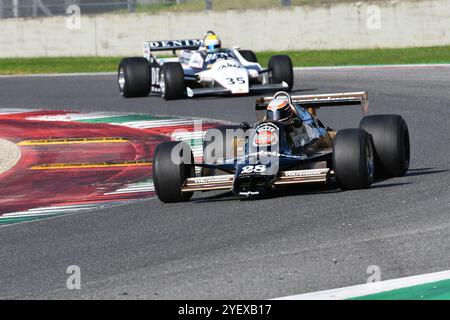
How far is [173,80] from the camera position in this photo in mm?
20688

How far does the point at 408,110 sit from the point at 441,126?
7.21 feet

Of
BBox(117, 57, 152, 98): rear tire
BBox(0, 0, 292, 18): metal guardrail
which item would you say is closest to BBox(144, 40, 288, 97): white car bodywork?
BBox(117, 57, 152, 98): rear tire

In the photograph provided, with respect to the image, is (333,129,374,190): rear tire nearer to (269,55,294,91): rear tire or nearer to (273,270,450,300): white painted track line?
(273,270,450,300): white painted track line

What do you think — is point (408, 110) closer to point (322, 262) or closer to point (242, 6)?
point (322, 262)

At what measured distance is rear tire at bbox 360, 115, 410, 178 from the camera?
11.0 m

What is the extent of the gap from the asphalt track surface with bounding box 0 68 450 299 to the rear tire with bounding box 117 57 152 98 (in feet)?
32.5

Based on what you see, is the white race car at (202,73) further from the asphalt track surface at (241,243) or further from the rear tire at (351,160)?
the rear tire at (351,160)

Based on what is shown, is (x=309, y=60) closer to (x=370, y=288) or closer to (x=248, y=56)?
(x=248, y=56)

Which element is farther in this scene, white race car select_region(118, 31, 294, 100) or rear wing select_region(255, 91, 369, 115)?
white race car select_region(118, 31, 294, 100)

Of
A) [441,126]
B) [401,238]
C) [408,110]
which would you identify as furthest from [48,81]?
[401,238]

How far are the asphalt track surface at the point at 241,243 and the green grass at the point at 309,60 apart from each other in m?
13.3
